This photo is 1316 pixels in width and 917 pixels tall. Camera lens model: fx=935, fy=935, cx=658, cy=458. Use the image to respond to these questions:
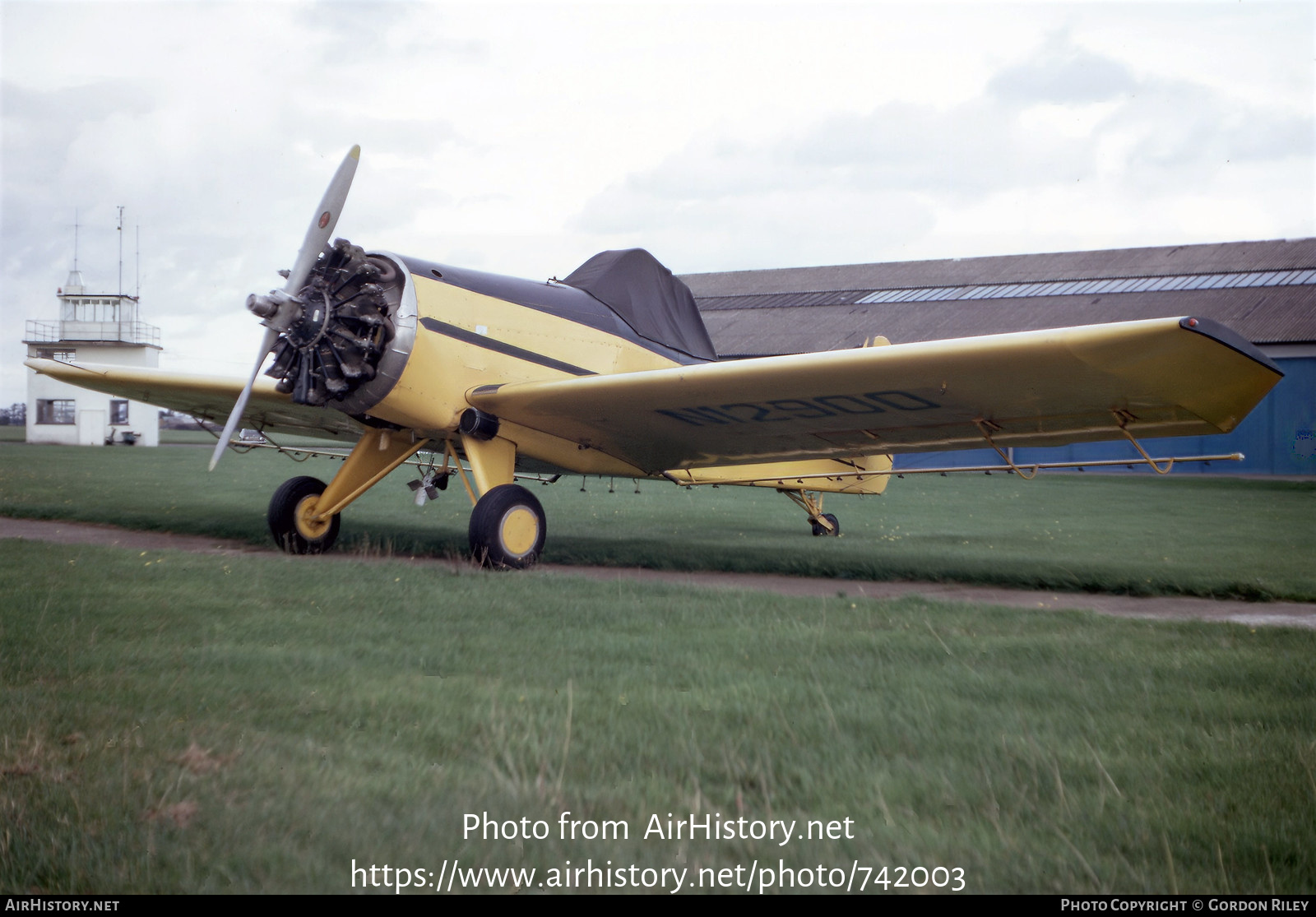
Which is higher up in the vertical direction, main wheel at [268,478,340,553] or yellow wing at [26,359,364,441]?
yellow wing at [26,359,364,441]

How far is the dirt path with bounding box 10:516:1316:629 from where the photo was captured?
5801mm

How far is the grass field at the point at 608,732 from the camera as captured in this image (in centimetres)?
197

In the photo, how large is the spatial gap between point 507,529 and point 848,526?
6632mm

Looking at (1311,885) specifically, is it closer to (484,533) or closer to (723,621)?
(723,621)

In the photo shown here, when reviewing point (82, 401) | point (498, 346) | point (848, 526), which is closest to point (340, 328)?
point (498, 346)

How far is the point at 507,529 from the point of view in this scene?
7.10 meters

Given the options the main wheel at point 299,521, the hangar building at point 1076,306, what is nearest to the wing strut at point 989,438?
the main wheel at point 299,521

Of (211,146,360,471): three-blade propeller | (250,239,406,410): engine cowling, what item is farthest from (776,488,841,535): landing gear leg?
(211,146,360,471): three-blade propeller

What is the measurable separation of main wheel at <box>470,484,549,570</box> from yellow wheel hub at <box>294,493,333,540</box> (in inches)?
72.3

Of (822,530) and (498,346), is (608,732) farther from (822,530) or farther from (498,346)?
(822,530)

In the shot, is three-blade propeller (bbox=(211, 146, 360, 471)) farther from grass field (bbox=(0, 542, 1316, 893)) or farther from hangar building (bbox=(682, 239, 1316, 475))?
hangar building (bbox=(682, 239, 1316, 475))
